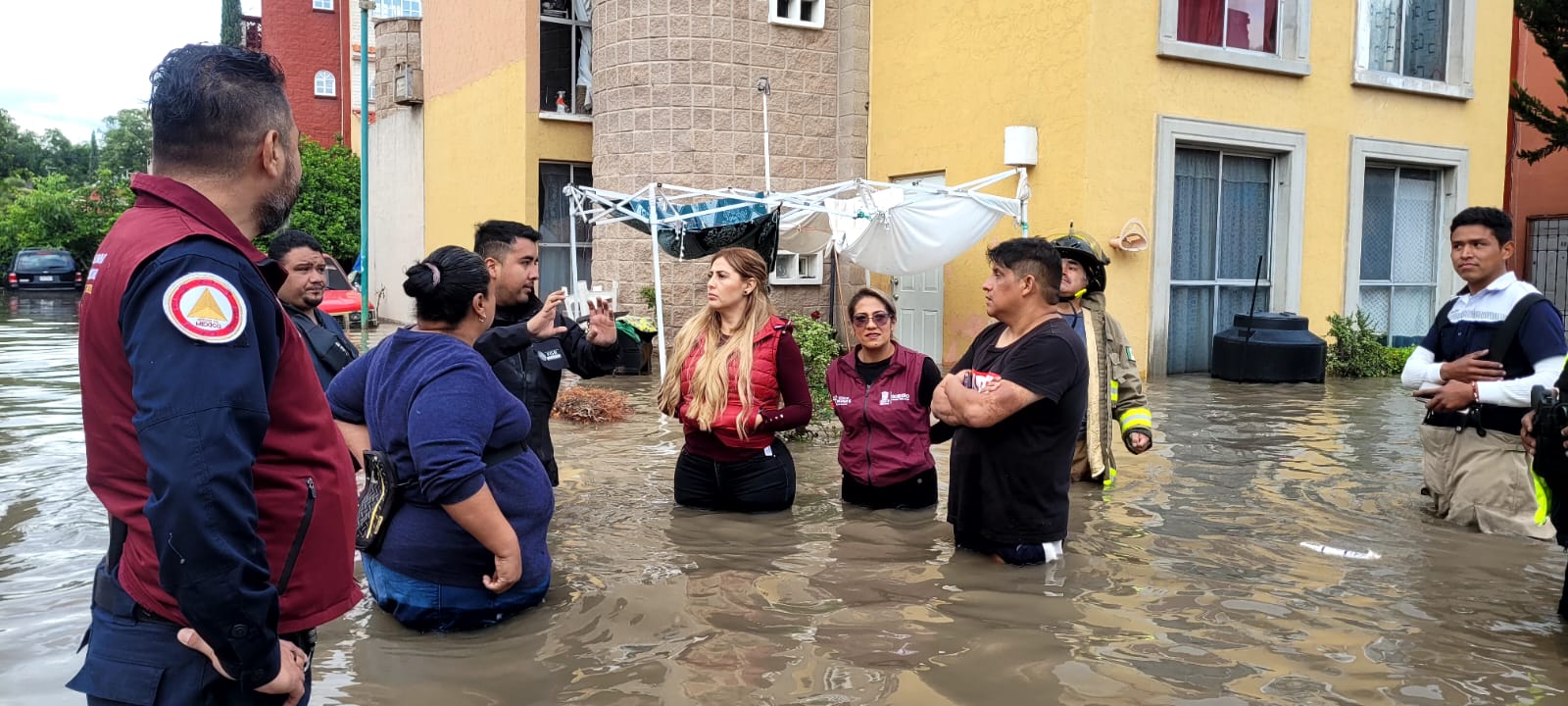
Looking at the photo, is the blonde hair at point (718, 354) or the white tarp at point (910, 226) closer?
the blonde hair at point (718, 354)

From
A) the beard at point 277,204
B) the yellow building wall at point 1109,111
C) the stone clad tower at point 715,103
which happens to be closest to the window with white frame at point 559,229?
the stone clad tower at point 715,103

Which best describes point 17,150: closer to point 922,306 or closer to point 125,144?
point 125,144

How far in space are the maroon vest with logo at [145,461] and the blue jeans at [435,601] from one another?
77.1 inches

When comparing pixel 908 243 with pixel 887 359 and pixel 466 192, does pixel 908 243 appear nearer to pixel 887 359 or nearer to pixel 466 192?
pixel 887 359

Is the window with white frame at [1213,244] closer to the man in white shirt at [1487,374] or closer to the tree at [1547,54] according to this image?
the tree at [1547,54]

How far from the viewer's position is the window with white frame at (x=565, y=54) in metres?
17.9

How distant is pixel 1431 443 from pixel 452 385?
555cm

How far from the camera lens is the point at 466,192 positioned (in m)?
19.6

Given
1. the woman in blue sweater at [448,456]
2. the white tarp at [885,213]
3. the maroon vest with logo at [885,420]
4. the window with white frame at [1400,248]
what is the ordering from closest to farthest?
the woman in blue sweater at [448,456] → the maroon vest with logo at [885,420] → the white tarp at [885,213] → the window with white frame at [1400,248]

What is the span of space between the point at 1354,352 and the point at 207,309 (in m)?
15.5

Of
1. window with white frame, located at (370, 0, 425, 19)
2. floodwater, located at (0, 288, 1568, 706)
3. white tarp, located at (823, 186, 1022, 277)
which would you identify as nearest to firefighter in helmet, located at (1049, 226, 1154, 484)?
floodwater, located at (0, 288, 1568, 706)

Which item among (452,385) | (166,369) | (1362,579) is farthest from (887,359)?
(166,369)

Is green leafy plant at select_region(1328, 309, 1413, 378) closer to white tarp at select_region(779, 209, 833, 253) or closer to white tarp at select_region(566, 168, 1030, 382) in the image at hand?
white tarp at select_region(566, 168, 1030, 382)

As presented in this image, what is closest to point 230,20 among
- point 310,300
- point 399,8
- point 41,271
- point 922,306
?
point 41,271
